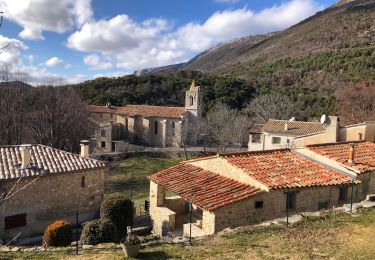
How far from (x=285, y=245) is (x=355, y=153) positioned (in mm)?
9679

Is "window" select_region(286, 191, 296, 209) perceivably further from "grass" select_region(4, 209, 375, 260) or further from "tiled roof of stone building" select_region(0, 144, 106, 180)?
"tiled roof of stone building" select_region(0, 144, 106, 180)

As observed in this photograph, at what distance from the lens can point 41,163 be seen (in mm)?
18312

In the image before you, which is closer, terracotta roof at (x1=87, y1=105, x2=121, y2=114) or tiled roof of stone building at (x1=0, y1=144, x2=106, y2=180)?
tiled roof of stone building at (x1=0, y1=144, x2=106, y2=180)

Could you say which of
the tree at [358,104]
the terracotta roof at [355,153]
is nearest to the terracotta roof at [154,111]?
the tree at [358,104]

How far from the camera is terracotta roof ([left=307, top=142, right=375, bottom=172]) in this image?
54.6 ft

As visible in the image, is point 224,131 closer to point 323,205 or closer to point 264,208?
point 323,205

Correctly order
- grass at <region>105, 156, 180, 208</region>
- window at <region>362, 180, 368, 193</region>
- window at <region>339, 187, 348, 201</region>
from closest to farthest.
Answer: window at <region>339, 187, 348, 201</region> → window at <region>362, 180, 368, 193</region> → grass at <region>105, 156, 180, 208</region>

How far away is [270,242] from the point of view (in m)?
10.6

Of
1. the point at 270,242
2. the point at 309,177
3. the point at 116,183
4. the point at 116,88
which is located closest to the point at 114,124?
the point at 116,88

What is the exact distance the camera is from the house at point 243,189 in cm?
1351

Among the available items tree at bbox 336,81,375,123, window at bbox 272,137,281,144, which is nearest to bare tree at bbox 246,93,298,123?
tree at bbox 336,81,375,123

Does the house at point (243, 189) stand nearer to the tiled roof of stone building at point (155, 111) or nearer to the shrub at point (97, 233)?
→ the shrub at point (97, 233)

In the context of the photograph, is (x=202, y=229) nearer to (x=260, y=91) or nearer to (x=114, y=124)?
(x=114, y=124)

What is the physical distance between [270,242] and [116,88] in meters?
75.3
